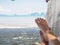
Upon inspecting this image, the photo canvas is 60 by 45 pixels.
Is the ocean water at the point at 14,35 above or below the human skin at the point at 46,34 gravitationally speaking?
below

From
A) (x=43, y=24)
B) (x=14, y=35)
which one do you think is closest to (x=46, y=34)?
(x=43, y=24)

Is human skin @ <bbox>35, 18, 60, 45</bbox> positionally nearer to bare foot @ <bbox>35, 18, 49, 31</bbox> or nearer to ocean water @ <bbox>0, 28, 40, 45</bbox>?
bare foot @ <bbox>35, 18, 49, 31</bbox>

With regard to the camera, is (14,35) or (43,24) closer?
(43,24)

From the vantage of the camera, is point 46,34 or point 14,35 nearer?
point 46,34

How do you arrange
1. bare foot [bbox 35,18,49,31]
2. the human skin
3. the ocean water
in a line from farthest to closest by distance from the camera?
the ocean water
bare foot [bbox 35,18,49,31]
the human skin

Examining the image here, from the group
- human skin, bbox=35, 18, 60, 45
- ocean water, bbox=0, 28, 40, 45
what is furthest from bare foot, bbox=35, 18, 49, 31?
ocean water, bbox=0, 28, 40, 45

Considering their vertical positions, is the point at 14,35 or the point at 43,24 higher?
the point at 43,24

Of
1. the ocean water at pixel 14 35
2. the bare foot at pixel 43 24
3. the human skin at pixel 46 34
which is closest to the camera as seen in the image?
the human skin at pixel 46 34

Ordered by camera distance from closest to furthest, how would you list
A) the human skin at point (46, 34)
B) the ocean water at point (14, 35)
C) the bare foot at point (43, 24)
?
the human skin at point (46, 34) < the bare foot at point (43, 24) < the ocean water at point (14, 35)

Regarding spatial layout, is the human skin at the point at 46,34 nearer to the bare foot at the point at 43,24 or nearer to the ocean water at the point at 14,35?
the bare foot at the point at 43,24

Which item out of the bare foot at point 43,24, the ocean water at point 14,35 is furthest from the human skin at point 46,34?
the ocean water at point 14,35

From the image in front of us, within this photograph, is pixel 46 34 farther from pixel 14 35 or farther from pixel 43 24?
pixel 14 35

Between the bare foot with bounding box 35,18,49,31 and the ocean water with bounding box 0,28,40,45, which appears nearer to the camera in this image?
the bare foot with bounding box 35,18,49,31

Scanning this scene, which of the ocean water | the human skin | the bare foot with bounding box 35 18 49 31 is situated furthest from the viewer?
the ocean water
